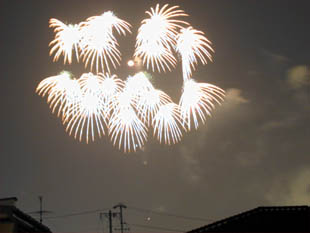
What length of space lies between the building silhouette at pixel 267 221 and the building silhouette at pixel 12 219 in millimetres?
11043

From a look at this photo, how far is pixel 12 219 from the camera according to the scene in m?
24.6

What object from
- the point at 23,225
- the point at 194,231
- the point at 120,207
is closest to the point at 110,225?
the point at 120,207

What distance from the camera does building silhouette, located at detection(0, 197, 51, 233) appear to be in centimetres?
2445

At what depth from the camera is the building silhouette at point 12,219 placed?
963 inches

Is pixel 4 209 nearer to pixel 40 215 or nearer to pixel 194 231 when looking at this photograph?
pixel 194 231

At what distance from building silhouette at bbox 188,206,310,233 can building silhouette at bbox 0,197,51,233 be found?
11043 mm

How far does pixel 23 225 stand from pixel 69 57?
33.6 feet

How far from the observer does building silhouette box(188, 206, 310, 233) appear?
3167cm

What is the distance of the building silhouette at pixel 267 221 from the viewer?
31.7m

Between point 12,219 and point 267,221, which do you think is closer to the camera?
point 12,219

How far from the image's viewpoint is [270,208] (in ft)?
105

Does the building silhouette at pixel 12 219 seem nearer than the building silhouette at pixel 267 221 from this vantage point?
Yes

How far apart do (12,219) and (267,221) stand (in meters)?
16.8

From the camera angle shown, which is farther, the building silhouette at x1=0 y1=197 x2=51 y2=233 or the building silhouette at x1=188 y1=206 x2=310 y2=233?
the building silhouette at x1=188 y1=206 x2=310 y2=233
